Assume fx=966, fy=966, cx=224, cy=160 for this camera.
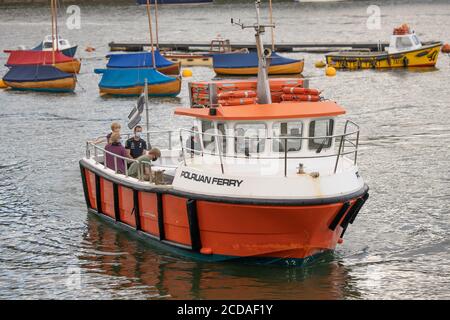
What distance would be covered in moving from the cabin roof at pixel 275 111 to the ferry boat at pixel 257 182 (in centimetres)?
2

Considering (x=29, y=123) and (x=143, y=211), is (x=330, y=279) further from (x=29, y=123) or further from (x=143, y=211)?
(x=29, y=123)

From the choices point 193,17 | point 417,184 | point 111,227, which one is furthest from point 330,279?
point 193,17

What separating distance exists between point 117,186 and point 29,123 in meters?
21.5

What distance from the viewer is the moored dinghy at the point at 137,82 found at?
1950 inches

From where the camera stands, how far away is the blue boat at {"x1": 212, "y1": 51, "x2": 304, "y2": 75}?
187 feet

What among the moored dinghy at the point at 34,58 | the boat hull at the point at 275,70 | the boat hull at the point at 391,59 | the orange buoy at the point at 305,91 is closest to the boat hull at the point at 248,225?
the orange buoy at the point at 305,91

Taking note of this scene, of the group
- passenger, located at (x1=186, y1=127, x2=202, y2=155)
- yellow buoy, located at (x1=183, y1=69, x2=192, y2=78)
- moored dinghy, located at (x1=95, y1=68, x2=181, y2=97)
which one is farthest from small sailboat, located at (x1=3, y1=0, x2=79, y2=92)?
passenger, located at (x1=186, y1=127, x2=202, y2=155)

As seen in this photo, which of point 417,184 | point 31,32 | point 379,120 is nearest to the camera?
point 417,184

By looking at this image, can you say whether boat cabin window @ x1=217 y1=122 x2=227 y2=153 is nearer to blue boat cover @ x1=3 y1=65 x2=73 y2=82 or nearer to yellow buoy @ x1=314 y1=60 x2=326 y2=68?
blue boat cover @ x1=3 y1=65 x2=73 y2=82

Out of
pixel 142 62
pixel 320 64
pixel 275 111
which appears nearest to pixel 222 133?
pixel 275 111

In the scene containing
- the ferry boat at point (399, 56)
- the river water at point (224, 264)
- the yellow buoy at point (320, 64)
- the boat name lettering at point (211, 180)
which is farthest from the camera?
the yellow buoy at point (320, 64)

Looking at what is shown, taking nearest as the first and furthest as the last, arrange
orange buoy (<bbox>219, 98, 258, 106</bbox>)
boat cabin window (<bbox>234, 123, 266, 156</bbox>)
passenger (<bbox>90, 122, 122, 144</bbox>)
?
boat cabin window (<bbox>234, 123, 266, 156</bbox>), orange buoy (<bbox>219, 98, 258, 106</bbox>), passenger (<bbox>90, 122, 122, 144</bbox>)

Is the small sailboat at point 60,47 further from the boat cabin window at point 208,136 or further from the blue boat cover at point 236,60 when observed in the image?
the boat cabin window at point 208,136

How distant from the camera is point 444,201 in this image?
26750 millimetres
